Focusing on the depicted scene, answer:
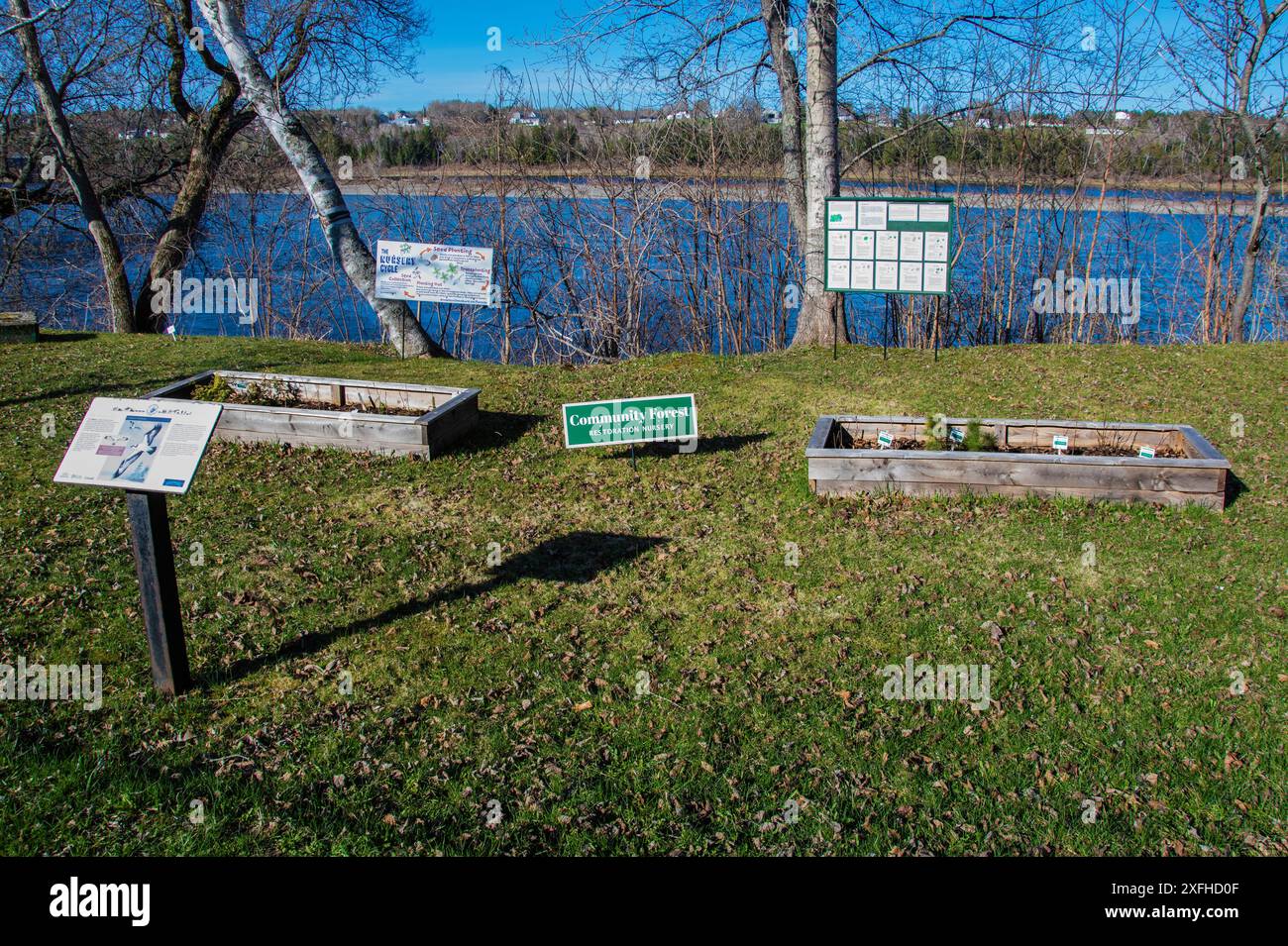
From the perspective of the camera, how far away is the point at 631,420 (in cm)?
722

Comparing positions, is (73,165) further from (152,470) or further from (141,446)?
(152,470)

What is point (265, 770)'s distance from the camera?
3.98 m

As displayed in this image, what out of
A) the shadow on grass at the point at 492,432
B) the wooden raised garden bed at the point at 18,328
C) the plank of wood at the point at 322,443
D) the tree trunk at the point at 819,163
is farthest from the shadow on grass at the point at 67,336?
the tree trunk at the point at 819,163

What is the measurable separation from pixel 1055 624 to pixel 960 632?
21.3 inches

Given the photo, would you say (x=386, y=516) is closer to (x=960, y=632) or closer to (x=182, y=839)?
(x=182, y=839)

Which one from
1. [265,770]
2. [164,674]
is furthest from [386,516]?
[265,770]

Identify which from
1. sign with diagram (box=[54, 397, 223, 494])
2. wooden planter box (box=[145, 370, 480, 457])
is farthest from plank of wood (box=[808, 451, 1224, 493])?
sign with diagram (box=[54, 397, 223, 494])

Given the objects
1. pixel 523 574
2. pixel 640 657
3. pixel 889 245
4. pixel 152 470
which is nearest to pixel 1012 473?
pixel 640 657

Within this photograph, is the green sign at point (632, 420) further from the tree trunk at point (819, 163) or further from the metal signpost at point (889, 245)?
the tree trunk at point (819, 163)

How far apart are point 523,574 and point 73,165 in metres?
11.3

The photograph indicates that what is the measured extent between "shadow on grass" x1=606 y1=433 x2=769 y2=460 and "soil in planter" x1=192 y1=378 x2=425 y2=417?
6.24 ft

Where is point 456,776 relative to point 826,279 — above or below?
below

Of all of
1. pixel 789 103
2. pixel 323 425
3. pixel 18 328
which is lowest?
pixel 323 425

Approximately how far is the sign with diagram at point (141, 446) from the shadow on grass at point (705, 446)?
3818 millimetres
